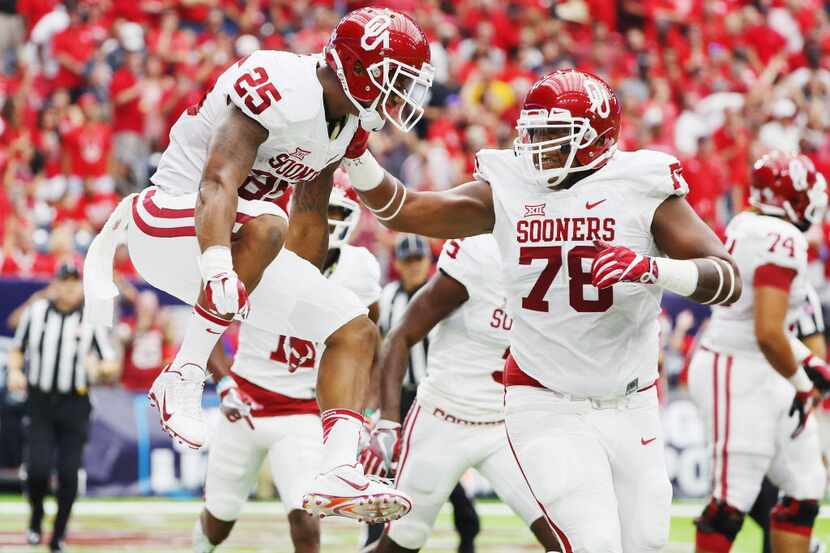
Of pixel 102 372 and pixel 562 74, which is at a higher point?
pixel 562 74

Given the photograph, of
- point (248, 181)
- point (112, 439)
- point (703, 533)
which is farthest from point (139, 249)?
point (112, 439)

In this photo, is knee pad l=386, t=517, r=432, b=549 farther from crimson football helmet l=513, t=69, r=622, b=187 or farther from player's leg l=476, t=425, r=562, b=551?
crimson football helmet l=513, t=69, r=622, b=187

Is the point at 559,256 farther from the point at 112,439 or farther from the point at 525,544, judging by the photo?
the point at 112,439

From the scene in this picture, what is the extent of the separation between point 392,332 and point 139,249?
1.67m

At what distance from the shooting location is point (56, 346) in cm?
955

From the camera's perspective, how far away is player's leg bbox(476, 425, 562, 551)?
621 centimetres

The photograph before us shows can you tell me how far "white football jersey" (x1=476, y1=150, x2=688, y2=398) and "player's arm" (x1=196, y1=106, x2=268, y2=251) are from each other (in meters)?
0.90

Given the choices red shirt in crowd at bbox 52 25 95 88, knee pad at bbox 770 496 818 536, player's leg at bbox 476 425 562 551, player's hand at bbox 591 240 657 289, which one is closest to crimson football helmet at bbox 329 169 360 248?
player's leg at bbox 476 425 562 551

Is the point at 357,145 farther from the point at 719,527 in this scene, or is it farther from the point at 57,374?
the point at 57,374

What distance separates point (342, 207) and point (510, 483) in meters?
1.49

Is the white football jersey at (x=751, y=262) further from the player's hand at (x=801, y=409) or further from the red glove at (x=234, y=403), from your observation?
the red glove at (x=234, y=403)

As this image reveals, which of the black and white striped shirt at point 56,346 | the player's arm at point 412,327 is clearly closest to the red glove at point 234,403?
the player's arm at point 412,327

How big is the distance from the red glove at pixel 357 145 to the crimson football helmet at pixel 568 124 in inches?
22.9

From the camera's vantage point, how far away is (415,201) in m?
5.29
